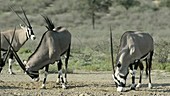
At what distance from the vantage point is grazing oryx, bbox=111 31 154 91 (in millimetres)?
17641

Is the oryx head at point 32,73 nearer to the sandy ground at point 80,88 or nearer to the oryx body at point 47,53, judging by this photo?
the oryx body at point 47,53

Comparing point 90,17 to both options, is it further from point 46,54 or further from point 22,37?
point 46,54

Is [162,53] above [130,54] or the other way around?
the other way around

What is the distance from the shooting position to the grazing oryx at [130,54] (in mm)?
17641

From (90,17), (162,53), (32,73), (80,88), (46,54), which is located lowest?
(90,17)

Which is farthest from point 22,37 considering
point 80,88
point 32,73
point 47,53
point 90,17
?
point 90,17

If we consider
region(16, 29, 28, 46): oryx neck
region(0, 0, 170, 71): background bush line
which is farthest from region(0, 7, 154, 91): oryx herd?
region(0, 0, 170, 71): background bush line

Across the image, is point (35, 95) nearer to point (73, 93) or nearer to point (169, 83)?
point (73, 93)

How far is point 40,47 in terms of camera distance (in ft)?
62.1

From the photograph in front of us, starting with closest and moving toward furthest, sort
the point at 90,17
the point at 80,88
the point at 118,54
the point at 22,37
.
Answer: the point at 118,54 → the point at 80,88 → the point at 22,37 → the point at 90,17

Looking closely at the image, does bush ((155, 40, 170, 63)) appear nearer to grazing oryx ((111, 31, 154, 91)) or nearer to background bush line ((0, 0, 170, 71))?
grazing oryx ((111, 31, 154, 91))

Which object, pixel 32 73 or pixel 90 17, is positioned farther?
pixel 90 17

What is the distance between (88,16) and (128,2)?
60.0 feet

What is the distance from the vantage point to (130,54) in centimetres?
1838
